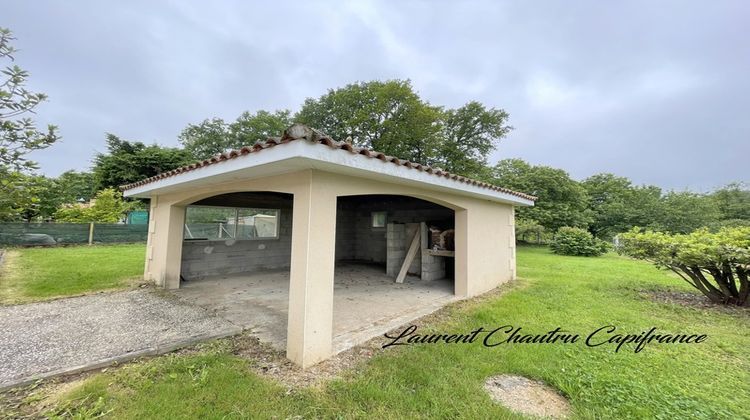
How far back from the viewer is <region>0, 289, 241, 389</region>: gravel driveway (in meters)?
3.07

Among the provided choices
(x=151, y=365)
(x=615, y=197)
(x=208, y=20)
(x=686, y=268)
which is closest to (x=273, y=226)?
(x=151, y=365)

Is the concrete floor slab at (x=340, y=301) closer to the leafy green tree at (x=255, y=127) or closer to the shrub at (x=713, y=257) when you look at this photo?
the shrub at (x=713, y=257)

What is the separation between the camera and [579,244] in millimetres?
14836

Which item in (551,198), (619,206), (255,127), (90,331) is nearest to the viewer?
(90,331)

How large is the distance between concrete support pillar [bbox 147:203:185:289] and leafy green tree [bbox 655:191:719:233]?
1205 inches

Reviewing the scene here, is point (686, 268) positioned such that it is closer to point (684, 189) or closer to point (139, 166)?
point (139, 166)

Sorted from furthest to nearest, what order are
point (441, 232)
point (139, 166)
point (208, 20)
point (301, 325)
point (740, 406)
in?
point (139, 166), point (208, 20), point (441, 232), point (301, 325), point (740, 406)

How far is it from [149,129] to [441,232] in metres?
32.8

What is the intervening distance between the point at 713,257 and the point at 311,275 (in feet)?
22.7

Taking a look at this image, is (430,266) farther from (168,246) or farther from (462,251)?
(168,246)

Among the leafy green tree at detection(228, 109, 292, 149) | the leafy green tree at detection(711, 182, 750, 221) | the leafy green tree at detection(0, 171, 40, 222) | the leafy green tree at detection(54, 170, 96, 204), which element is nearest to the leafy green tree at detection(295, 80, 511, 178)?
the leafy green tree at detection(228, 109, 292, 149)

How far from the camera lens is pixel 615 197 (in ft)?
87.7

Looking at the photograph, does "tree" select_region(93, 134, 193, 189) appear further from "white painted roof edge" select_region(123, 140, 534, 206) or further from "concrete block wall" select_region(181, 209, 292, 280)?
"white painted roof edge" select_region(123, 140, 534, 206)

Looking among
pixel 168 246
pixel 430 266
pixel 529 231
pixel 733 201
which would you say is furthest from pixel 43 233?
pixel 733 201
